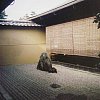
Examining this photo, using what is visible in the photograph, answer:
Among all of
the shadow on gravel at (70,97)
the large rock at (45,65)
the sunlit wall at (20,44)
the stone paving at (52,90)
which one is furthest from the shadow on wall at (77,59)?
the shadow on gravel at (70,97)

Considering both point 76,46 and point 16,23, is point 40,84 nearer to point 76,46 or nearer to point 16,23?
point 76,46

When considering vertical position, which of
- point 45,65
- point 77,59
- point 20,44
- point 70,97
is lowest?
point 70,97

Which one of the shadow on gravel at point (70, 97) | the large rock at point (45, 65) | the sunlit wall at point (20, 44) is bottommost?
the shadow on gravel at point (70, 97)

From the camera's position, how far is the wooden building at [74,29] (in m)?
13.5

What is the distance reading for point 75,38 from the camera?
15.8 metres

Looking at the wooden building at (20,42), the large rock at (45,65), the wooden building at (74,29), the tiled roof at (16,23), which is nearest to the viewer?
the wooden building at (74,29)

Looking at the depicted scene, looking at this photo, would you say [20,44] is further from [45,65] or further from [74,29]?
[74,29]

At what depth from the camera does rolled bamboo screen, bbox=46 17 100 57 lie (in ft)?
45.0

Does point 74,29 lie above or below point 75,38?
above

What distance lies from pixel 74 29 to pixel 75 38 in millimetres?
680

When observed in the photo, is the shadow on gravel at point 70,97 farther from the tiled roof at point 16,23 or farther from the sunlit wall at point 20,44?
the tiled roof at point 16,23

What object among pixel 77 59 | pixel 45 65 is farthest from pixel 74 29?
pixel 45 65

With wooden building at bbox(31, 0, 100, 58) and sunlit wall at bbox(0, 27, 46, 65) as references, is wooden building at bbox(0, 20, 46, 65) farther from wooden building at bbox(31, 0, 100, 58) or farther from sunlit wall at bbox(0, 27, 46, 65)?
wooden building at bbox(31, 0, 100, 58)

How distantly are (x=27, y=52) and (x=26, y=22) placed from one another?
2912mm
